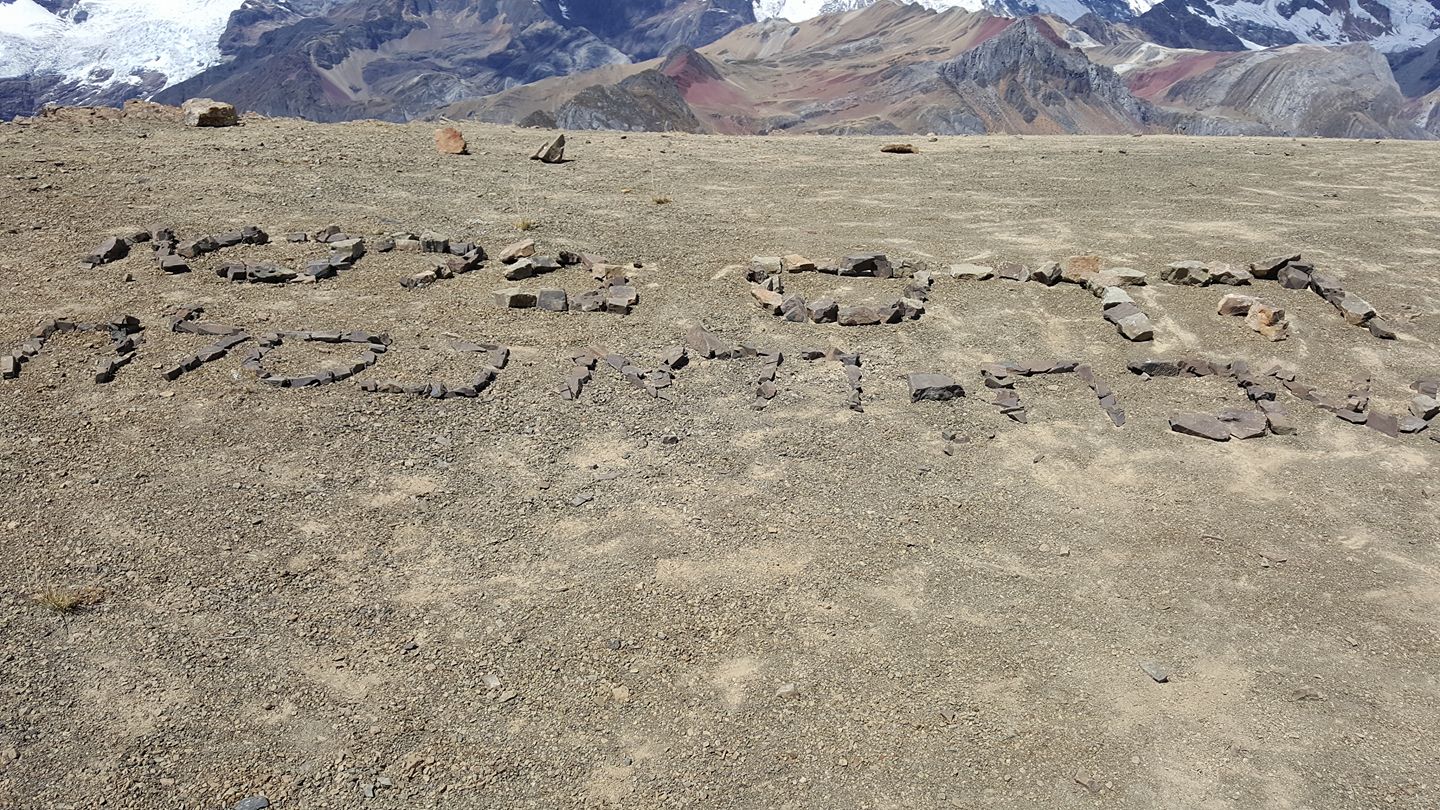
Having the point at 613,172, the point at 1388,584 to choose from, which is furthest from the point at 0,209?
the point at 1388,584

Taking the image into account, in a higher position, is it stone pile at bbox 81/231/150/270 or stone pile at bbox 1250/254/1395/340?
stone pile at bbox 81/231/150/270

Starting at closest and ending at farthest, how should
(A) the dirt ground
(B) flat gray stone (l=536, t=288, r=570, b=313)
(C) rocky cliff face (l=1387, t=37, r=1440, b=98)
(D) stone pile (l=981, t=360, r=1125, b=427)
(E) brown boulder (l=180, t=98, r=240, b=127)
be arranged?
(A) the dirt ground < (D) stone pile (l=981, t=360, r=1125, b=427) < (B) flat gray stone (l=536, t=288, r=570, b=313) < (E) brown boulder (l=180, t=98, r=240, b=127) < (C) rocky cliff face (l=1387, t=37, r=1440, b=98)

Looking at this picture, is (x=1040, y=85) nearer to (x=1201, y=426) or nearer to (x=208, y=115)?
(x=208, y=115)

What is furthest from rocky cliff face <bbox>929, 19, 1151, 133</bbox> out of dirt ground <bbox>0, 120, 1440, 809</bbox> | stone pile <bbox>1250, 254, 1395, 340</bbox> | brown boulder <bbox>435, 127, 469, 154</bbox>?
dirt ground <bbox>0, 120, 1440, 809</bbox>

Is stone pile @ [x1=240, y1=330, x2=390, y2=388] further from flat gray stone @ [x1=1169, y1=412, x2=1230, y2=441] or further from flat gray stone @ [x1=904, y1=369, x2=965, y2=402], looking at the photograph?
flat gray stone @ [x1=1169, y1=412, x2=1230, y2=441]

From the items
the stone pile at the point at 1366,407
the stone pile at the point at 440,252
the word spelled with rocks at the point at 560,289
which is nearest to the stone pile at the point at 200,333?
the stone pile at the point at 440,252

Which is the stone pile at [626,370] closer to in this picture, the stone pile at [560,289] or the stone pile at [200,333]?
the stone pile at [560,289]
